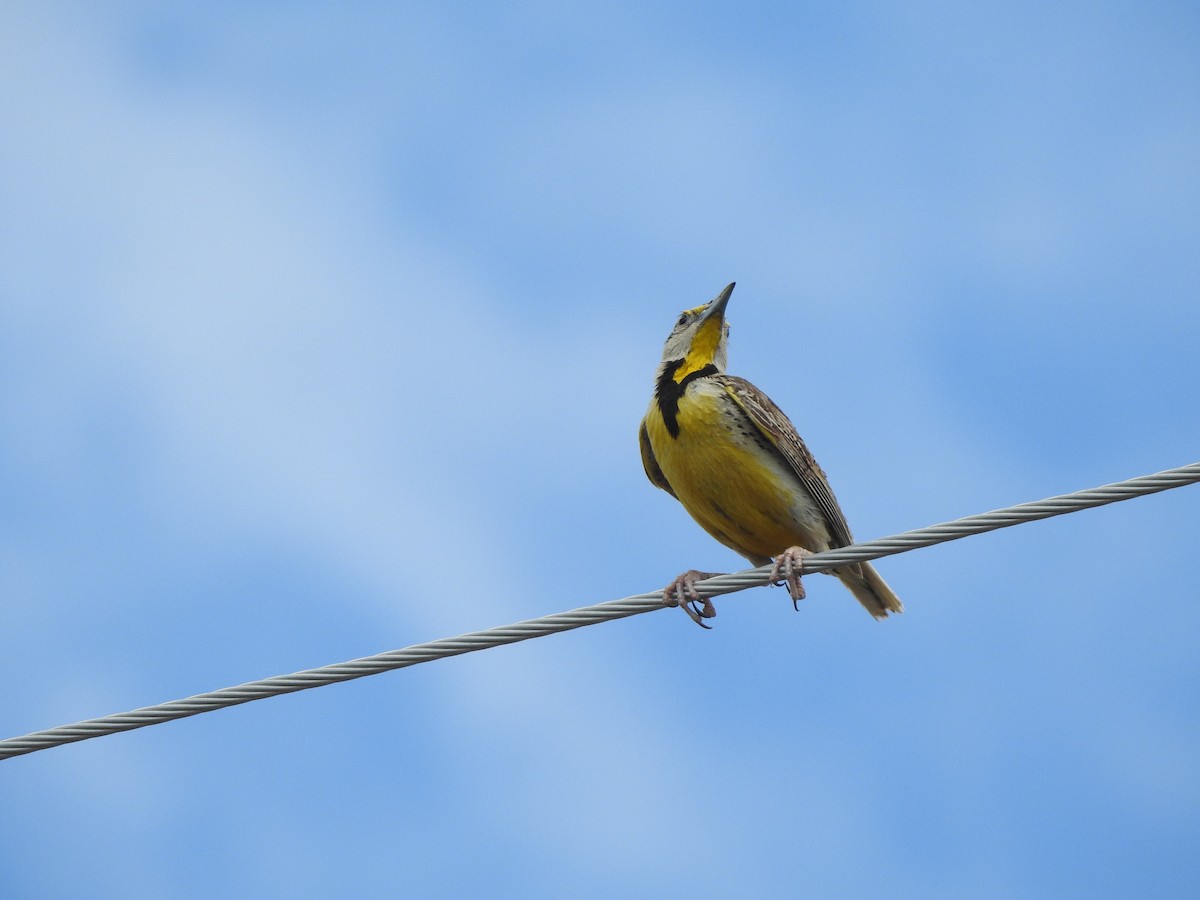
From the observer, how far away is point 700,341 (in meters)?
10.2

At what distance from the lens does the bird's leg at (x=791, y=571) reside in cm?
816

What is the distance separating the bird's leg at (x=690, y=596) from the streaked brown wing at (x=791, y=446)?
1.01 m

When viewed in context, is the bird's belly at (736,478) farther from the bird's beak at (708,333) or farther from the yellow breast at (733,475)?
the bird's beak at (708,333)

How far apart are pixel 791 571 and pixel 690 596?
0.61 m

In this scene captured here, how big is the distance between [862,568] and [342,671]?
414cm

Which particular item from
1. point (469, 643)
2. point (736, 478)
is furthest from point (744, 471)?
point (469, 643)

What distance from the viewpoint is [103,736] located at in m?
6.53

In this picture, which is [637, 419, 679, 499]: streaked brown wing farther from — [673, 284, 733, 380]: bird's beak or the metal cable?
the metal cable

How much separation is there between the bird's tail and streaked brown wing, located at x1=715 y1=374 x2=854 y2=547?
0.72ft

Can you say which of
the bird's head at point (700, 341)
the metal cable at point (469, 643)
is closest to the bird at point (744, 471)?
the bird's head at point (700, 341)

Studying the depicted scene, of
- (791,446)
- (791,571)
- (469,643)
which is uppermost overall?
(791,446)

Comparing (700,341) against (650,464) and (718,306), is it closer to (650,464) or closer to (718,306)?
(718,306)

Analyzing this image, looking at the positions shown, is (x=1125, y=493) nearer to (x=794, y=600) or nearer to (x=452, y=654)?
(x=794, y=600)

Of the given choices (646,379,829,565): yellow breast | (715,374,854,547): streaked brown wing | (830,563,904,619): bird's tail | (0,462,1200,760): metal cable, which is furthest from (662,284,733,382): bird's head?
(0,462,1200,760): metal cable
